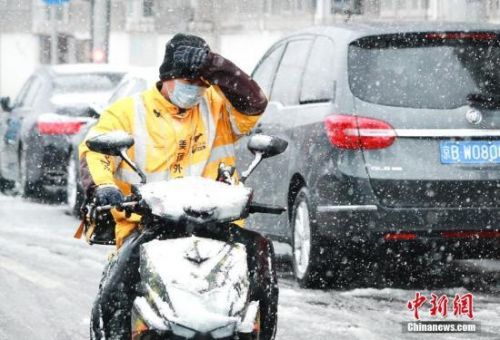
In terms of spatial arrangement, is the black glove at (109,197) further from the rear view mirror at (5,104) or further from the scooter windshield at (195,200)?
the rear view mirror at (5,104)

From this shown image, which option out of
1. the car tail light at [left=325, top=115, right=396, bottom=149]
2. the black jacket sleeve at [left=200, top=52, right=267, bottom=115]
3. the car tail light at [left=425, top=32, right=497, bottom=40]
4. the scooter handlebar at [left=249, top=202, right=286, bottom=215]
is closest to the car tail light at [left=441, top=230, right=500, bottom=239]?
the car tail light at [left=325, top=115, right=396, bottom=149]

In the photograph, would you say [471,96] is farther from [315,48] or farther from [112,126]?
[112,126]

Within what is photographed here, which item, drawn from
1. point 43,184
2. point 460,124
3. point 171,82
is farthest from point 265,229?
point 43,184

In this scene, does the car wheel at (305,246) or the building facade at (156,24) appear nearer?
the car wheel at (305,246)

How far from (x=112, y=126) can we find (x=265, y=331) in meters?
1.00

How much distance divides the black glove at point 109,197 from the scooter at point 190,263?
27 millimetres

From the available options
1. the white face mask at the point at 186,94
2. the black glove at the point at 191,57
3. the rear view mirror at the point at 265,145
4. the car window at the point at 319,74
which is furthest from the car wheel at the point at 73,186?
the black glove at the point at 191,57

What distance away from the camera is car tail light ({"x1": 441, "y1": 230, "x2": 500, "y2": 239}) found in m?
9.16

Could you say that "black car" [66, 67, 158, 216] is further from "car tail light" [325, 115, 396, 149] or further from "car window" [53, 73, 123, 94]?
"car tail light" [325, 115, 396, 149]

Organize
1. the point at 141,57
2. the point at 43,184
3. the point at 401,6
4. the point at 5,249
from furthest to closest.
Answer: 1. the point at 141,57
2. the point at 401,6
3. the point at 43,184
4. the point at 5,249

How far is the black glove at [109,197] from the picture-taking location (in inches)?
196

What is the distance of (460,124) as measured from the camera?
30.0 ft

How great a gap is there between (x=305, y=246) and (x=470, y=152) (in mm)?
1251

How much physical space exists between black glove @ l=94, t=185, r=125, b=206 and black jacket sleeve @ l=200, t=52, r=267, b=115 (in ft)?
1.96
